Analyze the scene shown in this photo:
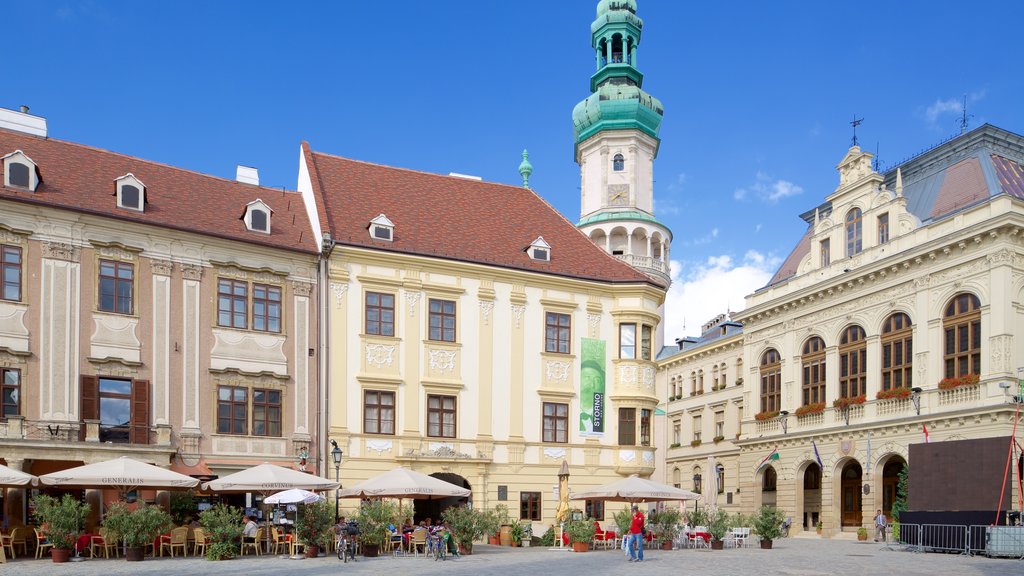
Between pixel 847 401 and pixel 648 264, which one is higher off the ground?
pixel 648 264

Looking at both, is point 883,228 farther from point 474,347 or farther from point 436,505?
point 436,505

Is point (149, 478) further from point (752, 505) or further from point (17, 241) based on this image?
point (752, 505)

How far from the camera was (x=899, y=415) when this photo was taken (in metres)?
39.5

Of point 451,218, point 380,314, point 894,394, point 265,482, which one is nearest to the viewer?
point 265,482

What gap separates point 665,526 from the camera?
3041 cm

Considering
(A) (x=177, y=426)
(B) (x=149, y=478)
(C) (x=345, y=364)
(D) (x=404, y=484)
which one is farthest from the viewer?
(C) (x=345, y=364)

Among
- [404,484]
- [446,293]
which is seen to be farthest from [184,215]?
[404,484]

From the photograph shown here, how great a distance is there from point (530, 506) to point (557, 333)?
6.51m

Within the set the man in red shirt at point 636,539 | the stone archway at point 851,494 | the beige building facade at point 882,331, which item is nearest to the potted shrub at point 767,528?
the man in red shirt at point 636,539

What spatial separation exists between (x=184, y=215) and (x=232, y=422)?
6901 millimetres

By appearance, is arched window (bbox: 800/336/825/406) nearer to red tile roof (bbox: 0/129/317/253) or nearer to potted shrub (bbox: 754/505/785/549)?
potted shrub (bbox: 754/505/785/549)

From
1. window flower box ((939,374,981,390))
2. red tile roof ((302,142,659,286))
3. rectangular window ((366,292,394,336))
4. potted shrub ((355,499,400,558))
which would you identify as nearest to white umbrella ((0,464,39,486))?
potted shrub ((355,499,400,558))

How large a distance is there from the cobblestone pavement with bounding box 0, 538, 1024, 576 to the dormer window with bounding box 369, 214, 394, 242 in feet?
40.0

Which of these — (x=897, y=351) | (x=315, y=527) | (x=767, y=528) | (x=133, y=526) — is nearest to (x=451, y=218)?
(x=315, y=527)
